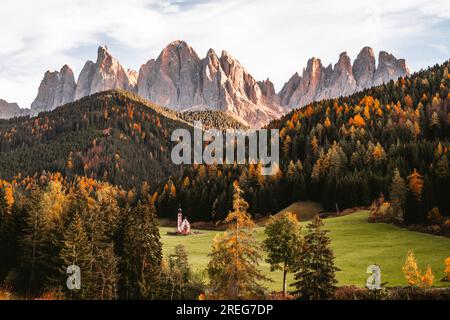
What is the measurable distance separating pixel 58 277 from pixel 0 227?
14060 mm

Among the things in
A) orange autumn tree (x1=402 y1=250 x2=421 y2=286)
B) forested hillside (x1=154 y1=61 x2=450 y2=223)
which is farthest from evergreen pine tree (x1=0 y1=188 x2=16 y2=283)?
forested hillside (x1=154 y1=61 x2=450 y2=223)

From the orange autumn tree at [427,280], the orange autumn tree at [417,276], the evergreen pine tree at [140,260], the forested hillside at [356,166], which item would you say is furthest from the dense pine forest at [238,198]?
the orange autumn tree at [427,280]

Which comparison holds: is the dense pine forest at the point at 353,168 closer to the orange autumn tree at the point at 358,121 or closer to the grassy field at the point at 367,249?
the orange autumn tree at the point at 358,121

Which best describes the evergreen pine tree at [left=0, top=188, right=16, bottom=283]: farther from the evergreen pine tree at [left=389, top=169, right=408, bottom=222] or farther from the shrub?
the shrub

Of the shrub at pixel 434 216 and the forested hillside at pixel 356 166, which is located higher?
the forested hillside at pixel 356 166

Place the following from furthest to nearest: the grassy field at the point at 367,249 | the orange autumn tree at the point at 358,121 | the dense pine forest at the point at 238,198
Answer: the orange autumn tree at the point at 358,121 < the grassy field at the point at 367,249 < the dense pine forest at the point at 238,198

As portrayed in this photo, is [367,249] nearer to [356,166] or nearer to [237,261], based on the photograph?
[237,261]

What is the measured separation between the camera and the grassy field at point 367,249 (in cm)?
5159

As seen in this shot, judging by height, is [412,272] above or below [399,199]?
below

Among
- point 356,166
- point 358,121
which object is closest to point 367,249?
point 356,166

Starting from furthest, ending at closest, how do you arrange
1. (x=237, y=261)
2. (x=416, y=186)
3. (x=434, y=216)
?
(x=416, y=186) → (x=434, y=216) → (x=237, y=261)

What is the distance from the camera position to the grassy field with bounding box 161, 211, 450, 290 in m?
51.6

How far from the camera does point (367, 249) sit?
65.9 metres
